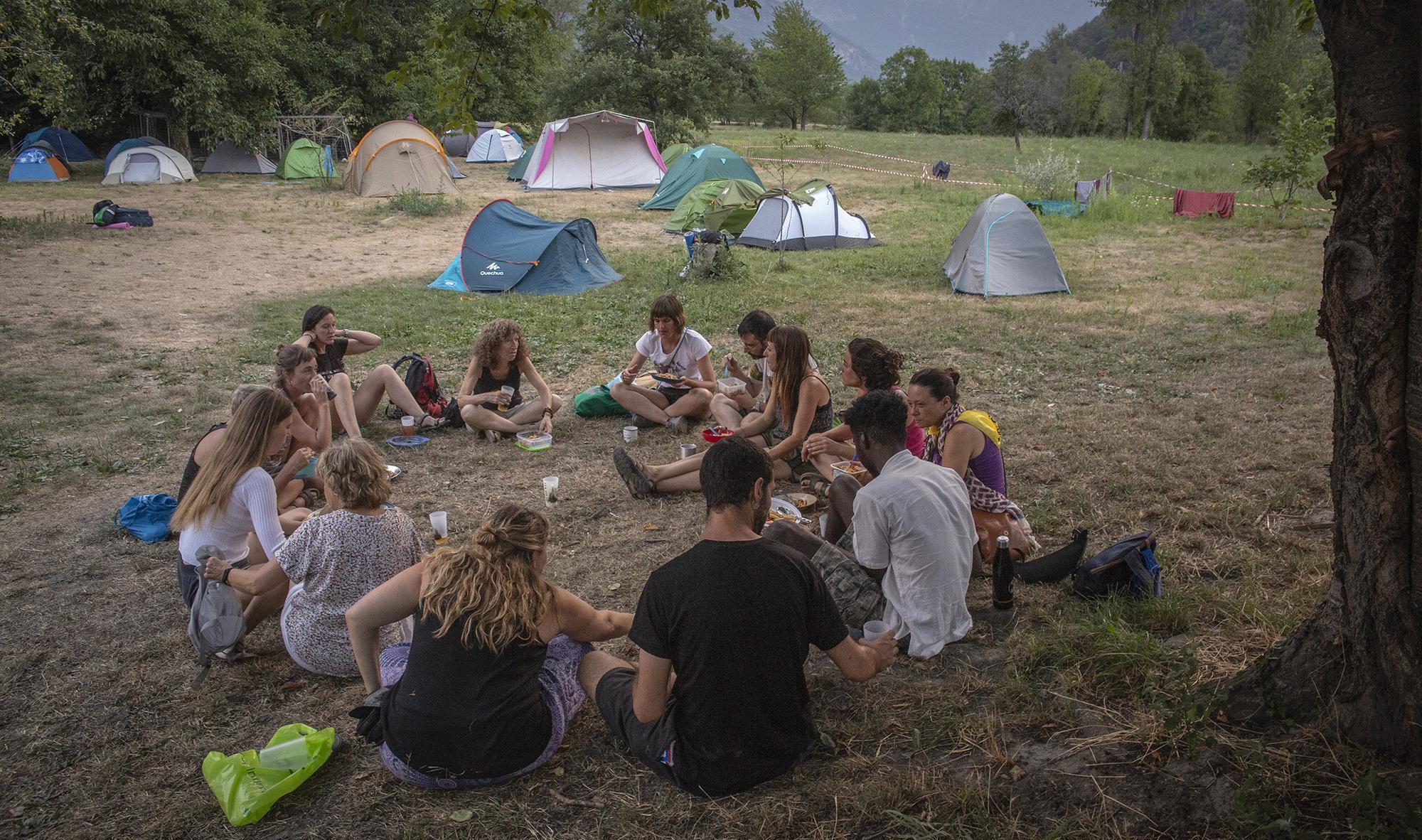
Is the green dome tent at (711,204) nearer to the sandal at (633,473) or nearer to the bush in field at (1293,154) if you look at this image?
the bush in field at (1293,154)

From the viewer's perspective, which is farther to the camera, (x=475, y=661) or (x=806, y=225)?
(x=806, y=225)

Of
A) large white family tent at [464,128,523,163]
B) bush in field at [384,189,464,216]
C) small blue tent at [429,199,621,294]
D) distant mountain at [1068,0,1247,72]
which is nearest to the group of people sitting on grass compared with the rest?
small blue tent at [429,199,621,294]

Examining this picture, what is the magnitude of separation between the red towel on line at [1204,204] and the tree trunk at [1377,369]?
16.7 metres

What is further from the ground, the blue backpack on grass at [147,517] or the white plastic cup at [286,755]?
the blue backpack on grass at [147,517]

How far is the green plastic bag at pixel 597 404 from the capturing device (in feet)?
23.2

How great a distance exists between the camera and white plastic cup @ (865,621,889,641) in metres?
3.62

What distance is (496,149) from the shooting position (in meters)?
31.8

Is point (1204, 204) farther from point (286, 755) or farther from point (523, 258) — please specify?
point (286, 755)

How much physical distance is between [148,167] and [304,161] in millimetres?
3926

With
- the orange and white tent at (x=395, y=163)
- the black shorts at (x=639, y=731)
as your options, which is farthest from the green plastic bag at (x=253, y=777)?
the orange and white tent at (x=395, y=163)

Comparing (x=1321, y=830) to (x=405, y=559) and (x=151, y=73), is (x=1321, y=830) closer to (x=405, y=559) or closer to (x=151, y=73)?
(x=405, y=559)

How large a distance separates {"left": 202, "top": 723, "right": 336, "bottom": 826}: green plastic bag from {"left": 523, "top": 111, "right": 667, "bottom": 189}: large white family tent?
22612mm

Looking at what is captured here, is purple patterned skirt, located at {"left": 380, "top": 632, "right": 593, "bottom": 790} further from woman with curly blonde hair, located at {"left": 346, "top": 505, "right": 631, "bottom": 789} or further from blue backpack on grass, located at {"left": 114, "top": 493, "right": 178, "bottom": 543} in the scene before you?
blue backpack on grass, located at {"left": 114, "top": 493, "right": 178, "bottom": 543}

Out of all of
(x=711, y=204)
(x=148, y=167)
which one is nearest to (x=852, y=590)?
(x=711, y=204)
